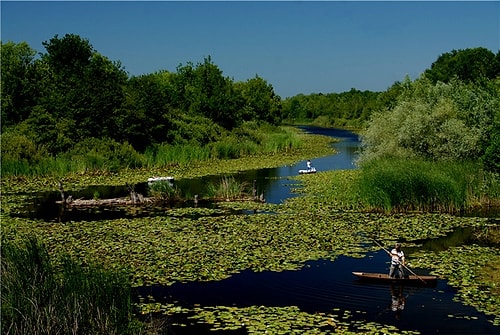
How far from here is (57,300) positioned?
1010 cm

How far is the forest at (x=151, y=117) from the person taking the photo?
105 feet

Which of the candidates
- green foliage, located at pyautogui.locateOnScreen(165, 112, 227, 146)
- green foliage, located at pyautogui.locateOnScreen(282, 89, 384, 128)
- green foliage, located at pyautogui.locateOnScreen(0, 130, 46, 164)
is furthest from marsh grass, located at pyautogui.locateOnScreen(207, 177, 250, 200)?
green foliage, located at pyautogui.locateOnScreen(282, 89, 384, 128)

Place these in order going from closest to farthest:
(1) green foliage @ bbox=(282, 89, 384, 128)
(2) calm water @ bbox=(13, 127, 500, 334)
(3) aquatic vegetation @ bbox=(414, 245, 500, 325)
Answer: (2) calm water @ bbox=(13, 127, 500, 334), (3) aquatic vegetation @ bbox=(414, 245, 500, 325), (1) green foliage @ bbox=(282, 89, 384, 128)

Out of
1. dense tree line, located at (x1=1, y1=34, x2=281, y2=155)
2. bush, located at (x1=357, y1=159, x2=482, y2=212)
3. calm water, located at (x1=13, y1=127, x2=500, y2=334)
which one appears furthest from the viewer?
dense tree line, located at (x1=1, y1=34, x2=281, y2=155)

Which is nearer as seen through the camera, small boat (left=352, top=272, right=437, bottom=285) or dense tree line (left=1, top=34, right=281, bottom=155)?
small boat (left=352, top=272, right=437, bottom=285)

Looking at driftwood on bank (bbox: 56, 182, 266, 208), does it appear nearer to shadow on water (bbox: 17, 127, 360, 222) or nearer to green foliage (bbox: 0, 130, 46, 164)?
shadow on water (bbox: 17, 127, 360, 222)

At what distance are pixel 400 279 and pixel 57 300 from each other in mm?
9272

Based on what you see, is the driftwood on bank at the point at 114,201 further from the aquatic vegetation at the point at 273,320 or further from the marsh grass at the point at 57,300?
the marsh grass at the point at 57,300

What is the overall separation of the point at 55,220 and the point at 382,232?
1395 cm

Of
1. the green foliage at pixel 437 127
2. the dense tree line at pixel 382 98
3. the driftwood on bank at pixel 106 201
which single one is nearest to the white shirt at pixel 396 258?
the driftwood on bank at pixel 106 201

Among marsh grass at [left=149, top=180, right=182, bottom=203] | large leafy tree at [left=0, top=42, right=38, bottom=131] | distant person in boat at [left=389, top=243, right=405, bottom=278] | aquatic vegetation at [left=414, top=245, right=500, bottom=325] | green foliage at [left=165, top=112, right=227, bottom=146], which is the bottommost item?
aquatic vegetation at [left=414, top=245, right=500, bottom=325]

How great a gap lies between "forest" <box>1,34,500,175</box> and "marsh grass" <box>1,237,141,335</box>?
20.9 m

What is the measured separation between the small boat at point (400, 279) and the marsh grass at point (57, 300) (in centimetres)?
690

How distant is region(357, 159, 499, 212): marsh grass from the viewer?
2473 centimetres
